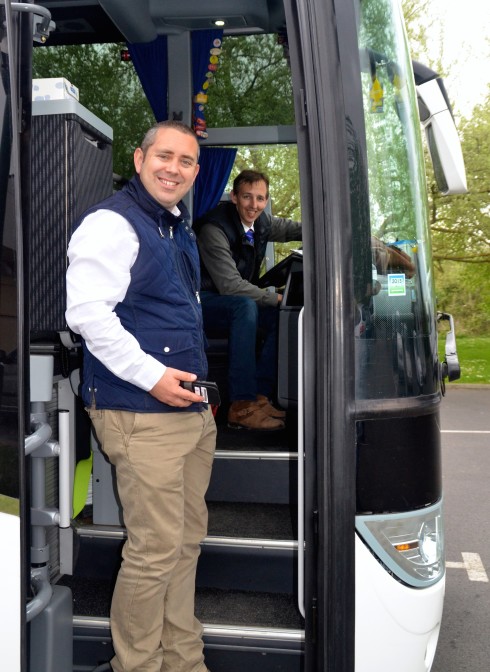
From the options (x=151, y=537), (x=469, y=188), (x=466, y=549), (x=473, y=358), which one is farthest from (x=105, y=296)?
(x=473, y=358)

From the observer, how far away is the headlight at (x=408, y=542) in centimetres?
188

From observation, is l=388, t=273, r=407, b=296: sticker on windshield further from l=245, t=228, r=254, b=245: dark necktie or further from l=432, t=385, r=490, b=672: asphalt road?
l=245, t=228, r=254, b=245: dark necktie

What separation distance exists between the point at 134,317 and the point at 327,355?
60cm

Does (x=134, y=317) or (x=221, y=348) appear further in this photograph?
(x=221, y=348)

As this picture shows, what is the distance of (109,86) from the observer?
503cm

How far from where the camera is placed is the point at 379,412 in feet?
6.18

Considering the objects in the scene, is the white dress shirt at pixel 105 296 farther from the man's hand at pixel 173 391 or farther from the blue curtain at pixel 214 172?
the blue curtain at pixel 214 172

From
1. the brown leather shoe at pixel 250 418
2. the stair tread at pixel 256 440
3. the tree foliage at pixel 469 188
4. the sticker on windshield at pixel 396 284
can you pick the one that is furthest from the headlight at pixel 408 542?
the tree foliage at pixel 469 188

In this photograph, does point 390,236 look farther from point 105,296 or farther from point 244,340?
point 244,340

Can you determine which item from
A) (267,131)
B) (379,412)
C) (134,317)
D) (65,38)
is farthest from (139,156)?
(267,131)

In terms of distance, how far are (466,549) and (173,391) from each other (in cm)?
301

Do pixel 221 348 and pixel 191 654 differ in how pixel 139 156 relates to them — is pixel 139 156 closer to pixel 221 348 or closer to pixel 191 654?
pixel 191 654

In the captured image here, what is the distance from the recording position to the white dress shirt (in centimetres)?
198

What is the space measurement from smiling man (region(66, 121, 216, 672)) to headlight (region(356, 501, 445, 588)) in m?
0.60
